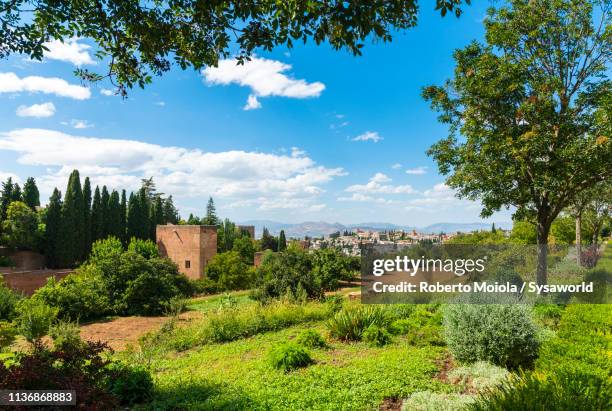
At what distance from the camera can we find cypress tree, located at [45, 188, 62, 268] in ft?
99.6

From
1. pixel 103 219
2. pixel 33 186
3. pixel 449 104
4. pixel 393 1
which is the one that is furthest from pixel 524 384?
pixel 33 186

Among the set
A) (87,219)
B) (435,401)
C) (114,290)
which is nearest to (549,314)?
(435,401)

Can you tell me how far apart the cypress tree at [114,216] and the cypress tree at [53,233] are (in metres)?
4.37

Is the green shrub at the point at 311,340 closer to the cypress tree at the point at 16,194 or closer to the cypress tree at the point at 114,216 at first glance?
the cypress tree at the point at 114,216

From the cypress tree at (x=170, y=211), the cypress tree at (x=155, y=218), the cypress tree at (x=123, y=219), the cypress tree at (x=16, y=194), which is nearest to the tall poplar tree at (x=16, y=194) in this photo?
the cypress tree at (x=16, y=194)

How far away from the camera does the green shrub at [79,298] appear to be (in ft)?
41.2

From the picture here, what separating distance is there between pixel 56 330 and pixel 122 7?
6579 millimetres

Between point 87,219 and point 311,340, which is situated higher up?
point 87,219

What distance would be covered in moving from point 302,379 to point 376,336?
2348 millimetres

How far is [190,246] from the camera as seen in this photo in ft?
92.1

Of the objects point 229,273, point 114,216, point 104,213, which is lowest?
point 229,273

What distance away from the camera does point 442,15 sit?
2934 millimetres

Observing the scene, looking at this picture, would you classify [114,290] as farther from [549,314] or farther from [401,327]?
[549,314]

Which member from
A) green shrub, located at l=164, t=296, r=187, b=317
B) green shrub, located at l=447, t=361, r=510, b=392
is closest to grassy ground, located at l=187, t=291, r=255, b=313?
green shrub, located at l=164, t=296, r=187, b=317
